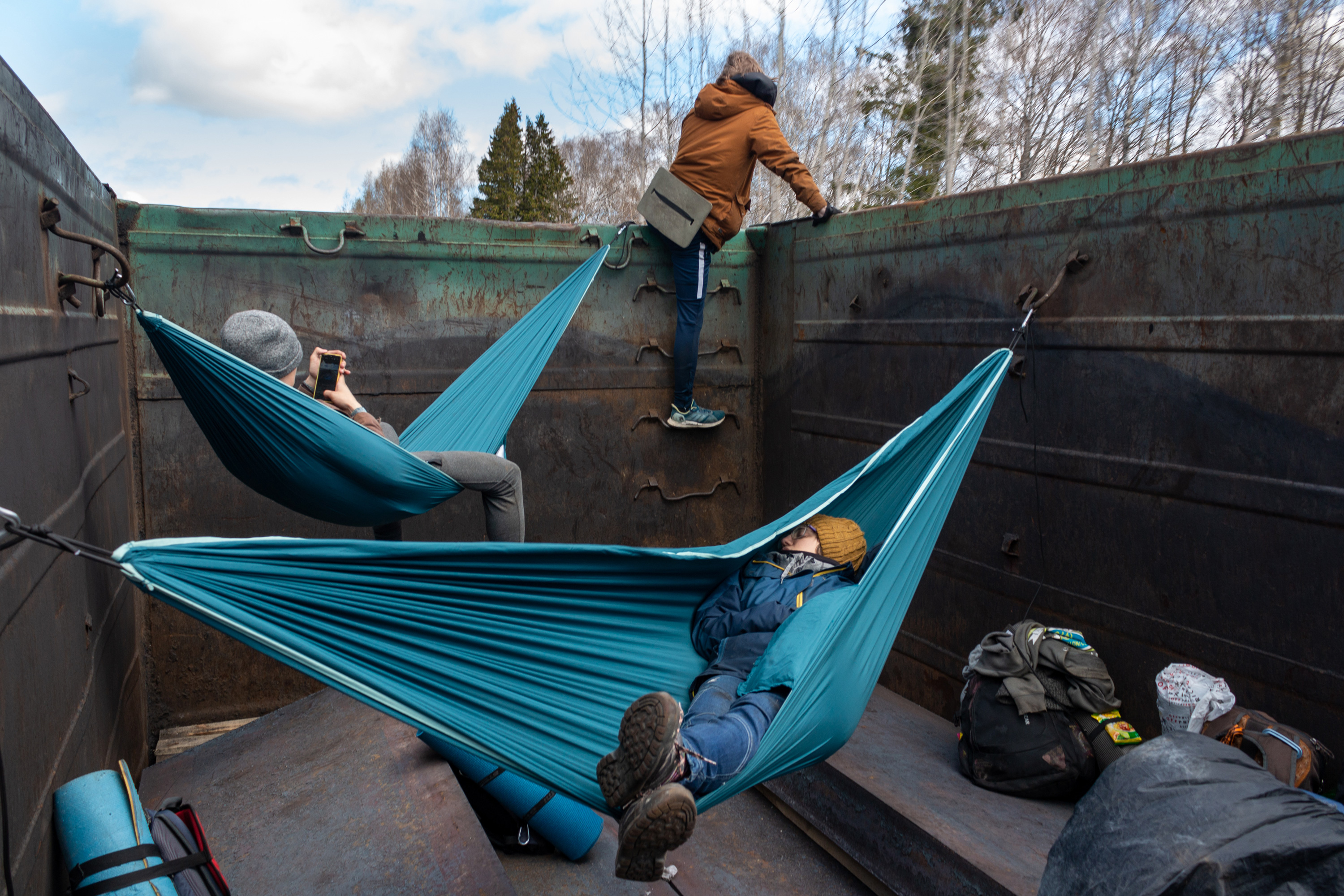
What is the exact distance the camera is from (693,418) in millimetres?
3119

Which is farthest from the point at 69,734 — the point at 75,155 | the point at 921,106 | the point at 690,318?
the point at 921,106

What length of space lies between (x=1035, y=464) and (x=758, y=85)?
5.40ft

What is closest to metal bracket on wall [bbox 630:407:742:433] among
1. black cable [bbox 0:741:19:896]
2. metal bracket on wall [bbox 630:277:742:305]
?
metal bracket on wall [bbox 630:277:742:305]

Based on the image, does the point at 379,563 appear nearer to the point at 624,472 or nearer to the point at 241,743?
the point at 241,743

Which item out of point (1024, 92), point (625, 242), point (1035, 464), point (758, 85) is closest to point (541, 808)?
point (1035, 464)

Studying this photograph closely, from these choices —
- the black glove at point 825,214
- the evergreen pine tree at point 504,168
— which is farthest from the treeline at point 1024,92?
the evergreen pine tree at point 504,168

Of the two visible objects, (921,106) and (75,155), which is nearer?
(75,155)

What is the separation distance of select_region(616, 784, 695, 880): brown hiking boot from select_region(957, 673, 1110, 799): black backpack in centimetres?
106

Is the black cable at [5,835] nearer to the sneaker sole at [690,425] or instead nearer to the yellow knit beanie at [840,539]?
the yellow knit beanie at [840,539]

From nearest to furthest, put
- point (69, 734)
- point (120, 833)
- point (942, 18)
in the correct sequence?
point (120, 833), point (69, 734), point (942, 18)

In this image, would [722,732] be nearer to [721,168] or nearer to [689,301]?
[689,301]

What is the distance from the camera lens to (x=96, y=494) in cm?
184

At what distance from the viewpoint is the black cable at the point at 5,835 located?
0.88 metres

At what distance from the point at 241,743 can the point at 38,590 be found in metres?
1.03
